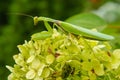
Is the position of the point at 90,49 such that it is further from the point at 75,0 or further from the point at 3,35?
the point at 75,0

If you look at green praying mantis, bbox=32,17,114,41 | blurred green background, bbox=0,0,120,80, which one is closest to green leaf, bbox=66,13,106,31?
green praying mantis, bbox=32,17,114,41

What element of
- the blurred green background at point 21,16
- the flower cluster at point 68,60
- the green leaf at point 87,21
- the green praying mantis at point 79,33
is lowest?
the flower cluster at point 68,60

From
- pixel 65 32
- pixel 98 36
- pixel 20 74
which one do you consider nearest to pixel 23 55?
pixel 20 74

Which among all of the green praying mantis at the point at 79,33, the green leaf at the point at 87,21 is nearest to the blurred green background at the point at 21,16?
the green leaf at the point at 87,21

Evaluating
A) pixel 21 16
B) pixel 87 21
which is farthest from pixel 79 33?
pixel 21 16

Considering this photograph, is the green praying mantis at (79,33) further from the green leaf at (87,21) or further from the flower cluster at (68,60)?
the green leaf at (87,21)

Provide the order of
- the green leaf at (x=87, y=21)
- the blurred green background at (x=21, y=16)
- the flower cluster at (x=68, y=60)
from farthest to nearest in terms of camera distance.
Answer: the blurred green background at (x=21, y=16), the green leaf at (x=87, y=21), the flower cluster at (x=68, y=60)

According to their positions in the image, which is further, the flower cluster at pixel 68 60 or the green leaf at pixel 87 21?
the green leaf at pixel 87 21
